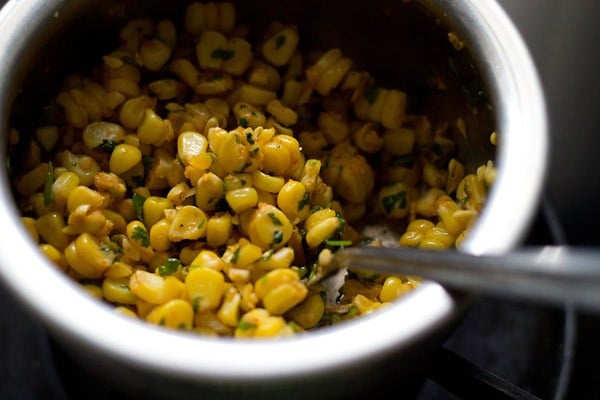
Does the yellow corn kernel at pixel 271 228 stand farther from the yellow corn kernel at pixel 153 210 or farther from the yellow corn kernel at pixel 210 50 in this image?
the yellow corn kernel at pixel 210 50

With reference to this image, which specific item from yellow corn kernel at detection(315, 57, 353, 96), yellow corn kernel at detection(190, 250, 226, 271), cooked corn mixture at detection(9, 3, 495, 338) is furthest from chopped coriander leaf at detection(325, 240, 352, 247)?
yellow corn kernel at detection(315, 57, 353, 96)

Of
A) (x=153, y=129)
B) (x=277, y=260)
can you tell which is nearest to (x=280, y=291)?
(x=277, y=260)

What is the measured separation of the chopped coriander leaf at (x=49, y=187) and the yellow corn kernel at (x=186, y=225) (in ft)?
0.40

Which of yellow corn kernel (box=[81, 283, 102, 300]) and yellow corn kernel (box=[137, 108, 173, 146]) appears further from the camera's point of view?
yellow corn kernel (box=[137, 108, 173, 146])

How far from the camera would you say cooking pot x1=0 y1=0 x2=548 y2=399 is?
56cm

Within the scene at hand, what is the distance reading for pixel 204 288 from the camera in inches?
28.1

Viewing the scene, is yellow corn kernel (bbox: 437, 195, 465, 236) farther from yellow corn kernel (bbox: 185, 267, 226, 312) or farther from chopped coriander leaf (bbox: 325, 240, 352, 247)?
yellow corn kernel (bbox: 185, 267, 226, 312)

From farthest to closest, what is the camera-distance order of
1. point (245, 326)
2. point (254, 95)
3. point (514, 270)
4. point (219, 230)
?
1. point (254, 95)
2. point (219, 230)
3. point (245, 326)
4. point (514, 270)

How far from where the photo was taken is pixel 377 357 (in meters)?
0.58

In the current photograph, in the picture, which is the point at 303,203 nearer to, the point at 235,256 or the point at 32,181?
the point at 235,256

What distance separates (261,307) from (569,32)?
0.77m

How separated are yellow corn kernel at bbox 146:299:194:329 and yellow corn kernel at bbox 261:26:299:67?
1.15 ft

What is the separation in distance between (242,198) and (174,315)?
0.15 meters

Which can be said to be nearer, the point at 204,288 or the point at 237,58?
the point at 204,288
